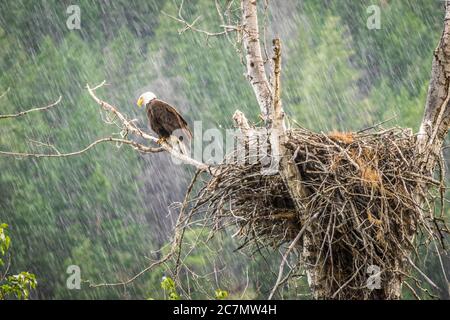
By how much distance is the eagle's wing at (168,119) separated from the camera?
677cm

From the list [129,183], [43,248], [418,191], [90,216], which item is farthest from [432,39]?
[418,191]

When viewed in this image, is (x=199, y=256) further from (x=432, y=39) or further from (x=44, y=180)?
(x=432, y=39)

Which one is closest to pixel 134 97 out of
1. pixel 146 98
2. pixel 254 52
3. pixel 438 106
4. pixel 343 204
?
pixel 146 98

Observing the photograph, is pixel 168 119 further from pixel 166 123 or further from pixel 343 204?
pixel 343 204

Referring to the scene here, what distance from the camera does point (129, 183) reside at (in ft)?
77.6

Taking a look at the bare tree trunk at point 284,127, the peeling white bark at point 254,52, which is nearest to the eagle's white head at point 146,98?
the bare tree trunk at point 284,127

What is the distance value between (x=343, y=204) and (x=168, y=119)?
311cm

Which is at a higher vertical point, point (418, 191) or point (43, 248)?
point (418, 191)

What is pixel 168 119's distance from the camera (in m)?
6.88

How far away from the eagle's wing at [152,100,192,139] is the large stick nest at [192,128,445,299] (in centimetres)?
226

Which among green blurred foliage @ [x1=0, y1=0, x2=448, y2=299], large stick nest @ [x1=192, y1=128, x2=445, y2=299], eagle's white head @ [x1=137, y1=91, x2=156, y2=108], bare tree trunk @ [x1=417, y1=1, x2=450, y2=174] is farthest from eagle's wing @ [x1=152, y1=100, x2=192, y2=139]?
green blurred foliage @ [x1=0, y1=0, x2=448, y2=299]

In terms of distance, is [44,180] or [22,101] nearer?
[44,180]

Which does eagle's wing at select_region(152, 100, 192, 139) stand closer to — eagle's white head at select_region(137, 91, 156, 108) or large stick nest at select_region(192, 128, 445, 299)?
eagle's white head at select_region(137, 91, 156, 108)
